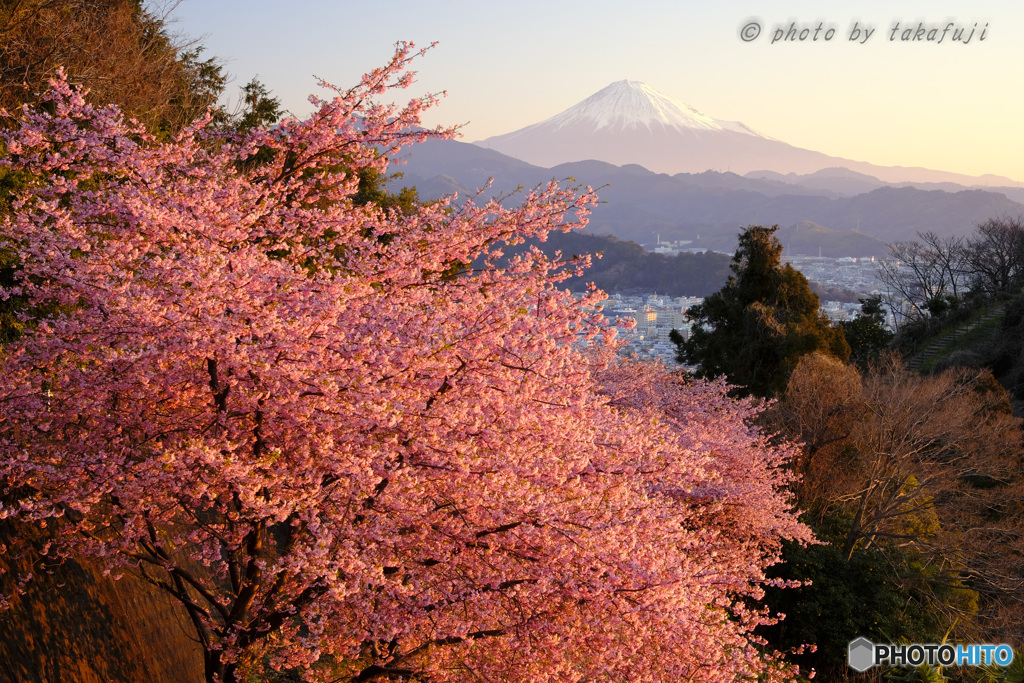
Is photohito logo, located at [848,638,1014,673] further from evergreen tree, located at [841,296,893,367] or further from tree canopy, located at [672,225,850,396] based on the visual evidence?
evergreen tree, located at [841,296,893,367]

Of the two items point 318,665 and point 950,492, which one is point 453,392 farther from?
point 950,492

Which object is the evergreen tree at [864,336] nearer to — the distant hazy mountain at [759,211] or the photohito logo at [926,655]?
the photohito logo at [926,655]

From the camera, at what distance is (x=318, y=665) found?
24.7 ft

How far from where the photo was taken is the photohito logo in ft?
39.2

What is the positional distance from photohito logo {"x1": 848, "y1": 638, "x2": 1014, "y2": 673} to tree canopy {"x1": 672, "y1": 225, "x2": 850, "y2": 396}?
9.98 metres

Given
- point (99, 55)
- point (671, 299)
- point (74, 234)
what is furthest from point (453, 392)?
point (671, 299)

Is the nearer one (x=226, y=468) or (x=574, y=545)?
(x=226, y=468)

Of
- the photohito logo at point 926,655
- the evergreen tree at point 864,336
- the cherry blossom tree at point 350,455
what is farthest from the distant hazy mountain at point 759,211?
the cherry blossom tree at point 350,455

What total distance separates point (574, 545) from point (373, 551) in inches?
55.6

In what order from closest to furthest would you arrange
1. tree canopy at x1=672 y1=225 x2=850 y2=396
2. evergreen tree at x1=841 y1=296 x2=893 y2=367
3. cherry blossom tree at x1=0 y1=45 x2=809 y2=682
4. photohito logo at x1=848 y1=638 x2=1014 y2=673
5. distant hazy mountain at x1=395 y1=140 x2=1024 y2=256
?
cherry blossom tree at x1=0 y1=45 x2=809 y2=682 → photohito logo at x1=848 y1=638 x2=1014 y2=673 → tree canopy at x1=672 y1=225 x2=850 y2=396 → evergreen tree at x1=841 y1=296 x2=893 y2=367 → distant hazy mountain at x1=395 y1=140 x2=1024 y2=256

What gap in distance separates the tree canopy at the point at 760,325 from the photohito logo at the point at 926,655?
32.7 feet

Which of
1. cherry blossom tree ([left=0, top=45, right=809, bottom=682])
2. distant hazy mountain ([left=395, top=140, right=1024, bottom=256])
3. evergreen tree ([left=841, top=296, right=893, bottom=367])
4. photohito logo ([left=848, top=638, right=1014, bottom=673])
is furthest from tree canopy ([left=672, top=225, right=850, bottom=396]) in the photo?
distant hazy mountain ([left=395, top=140, right=1024, bottom=256])

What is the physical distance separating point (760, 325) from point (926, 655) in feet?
39.7

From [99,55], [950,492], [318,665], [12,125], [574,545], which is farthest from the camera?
[950,492]
